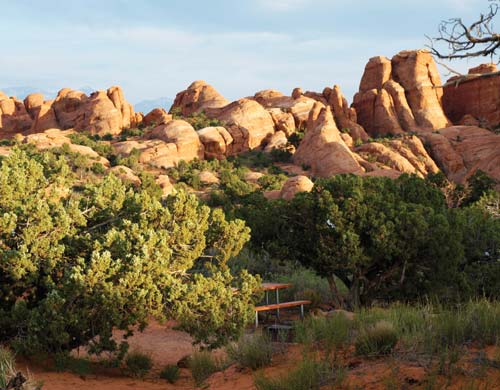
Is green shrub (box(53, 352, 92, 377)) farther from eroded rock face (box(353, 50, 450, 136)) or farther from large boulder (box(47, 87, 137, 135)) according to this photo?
eroded rock face (box(353, 50, 450, 136))

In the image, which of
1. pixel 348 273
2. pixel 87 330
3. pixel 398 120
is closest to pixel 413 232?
pixel 348 273

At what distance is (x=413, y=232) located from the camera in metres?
13.5

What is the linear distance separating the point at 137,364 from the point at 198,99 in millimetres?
67083

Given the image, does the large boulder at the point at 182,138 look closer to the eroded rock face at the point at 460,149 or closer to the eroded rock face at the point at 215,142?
the eroded rock face at the point at 215,142

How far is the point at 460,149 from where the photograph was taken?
5706 centimetres

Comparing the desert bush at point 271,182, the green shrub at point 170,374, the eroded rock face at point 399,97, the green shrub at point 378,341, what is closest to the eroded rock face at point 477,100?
the eroded rock face at point 399,97

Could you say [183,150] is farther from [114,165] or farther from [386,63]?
[386,63]

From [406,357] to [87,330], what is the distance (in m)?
5.35

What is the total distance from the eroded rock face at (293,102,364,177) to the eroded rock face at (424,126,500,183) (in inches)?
391

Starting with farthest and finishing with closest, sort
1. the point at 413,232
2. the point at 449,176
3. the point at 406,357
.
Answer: the point at 449,176
the point at 413,232
the point at 406,357

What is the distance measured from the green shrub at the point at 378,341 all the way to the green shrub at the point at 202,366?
2.75 metres

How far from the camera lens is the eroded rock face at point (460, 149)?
54497mm

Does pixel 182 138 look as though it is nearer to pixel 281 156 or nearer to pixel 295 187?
pixel 281 156

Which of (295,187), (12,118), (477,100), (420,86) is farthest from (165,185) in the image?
(477,100)
